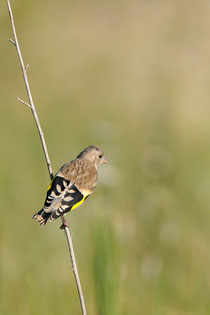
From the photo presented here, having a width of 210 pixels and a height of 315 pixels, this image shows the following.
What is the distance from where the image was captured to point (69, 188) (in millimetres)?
3211

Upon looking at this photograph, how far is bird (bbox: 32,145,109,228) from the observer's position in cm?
300

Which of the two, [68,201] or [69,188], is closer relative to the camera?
[68,201]

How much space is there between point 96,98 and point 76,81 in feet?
2.04

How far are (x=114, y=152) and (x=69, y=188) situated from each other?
2567 mm

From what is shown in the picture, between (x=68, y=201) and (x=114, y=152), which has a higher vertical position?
(x=114, y=152)

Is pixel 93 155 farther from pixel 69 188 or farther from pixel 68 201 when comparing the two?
pixel 68 201

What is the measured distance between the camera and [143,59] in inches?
384

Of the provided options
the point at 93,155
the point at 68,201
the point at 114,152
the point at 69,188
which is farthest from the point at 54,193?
the point at 114,152

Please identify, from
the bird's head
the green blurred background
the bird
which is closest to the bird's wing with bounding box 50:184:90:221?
the bird

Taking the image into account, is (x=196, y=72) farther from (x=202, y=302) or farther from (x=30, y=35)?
(x=202, y=302)

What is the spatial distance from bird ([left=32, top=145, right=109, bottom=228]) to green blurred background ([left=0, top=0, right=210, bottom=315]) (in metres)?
0.16

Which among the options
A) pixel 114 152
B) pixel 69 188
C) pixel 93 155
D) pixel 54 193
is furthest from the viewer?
pixel 114 152

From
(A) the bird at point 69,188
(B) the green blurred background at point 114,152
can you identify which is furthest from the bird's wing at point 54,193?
(B) the green blurred background at point 114,152

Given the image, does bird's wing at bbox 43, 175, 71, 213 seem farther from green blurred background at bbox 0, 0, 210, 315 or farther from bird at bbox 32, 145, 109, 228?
green blurred background at bbox 0, 0, 210, 315
